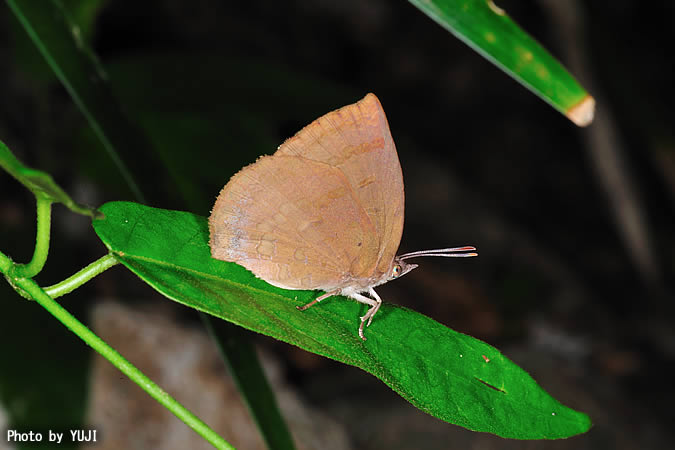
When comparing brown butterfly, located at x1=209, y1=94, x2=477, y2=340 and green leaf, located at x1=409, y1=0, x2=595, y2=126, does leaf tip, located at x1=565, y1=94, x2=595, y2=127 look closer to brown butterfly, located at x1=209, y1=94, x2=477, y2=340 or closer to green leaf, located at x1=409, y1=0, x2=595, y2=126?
green leaf, located at x1=409, y1=0, x2=595, y2=126

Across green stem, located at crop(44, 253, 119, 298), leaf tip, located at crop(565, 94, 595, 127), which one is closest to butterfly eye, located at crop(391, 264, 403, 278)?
leaf tip, located at crop(565, 94, 595, 127)

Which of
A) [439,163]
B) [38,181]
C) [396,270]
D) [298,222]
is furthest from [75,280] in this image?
[439,163]

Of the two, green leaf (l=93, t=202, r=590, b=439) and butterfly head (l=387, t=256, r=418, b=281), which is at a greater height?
green leaf (l=93, t=202, r=590, b=439)

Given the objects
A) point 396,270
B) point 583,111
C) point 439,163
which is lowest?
point 439,163

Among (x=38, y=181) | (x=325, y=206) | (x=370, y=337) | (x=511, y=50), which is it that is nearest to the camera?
(x=38, y=181)

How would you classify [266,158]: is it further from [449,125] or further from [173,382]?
[449,125]

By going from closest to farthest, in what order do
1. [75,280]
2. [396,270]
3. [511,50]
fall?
[75,280]
[511,50]
[396,270]

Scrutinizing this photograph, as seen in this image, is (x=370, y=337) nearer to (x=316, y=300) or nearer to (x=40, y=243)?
(x=316, y=300)

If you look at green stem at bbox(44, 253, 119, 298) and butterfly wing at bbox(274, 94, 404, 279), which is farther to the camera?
butterfly wing at bbox(274, 94, 404, 279)
